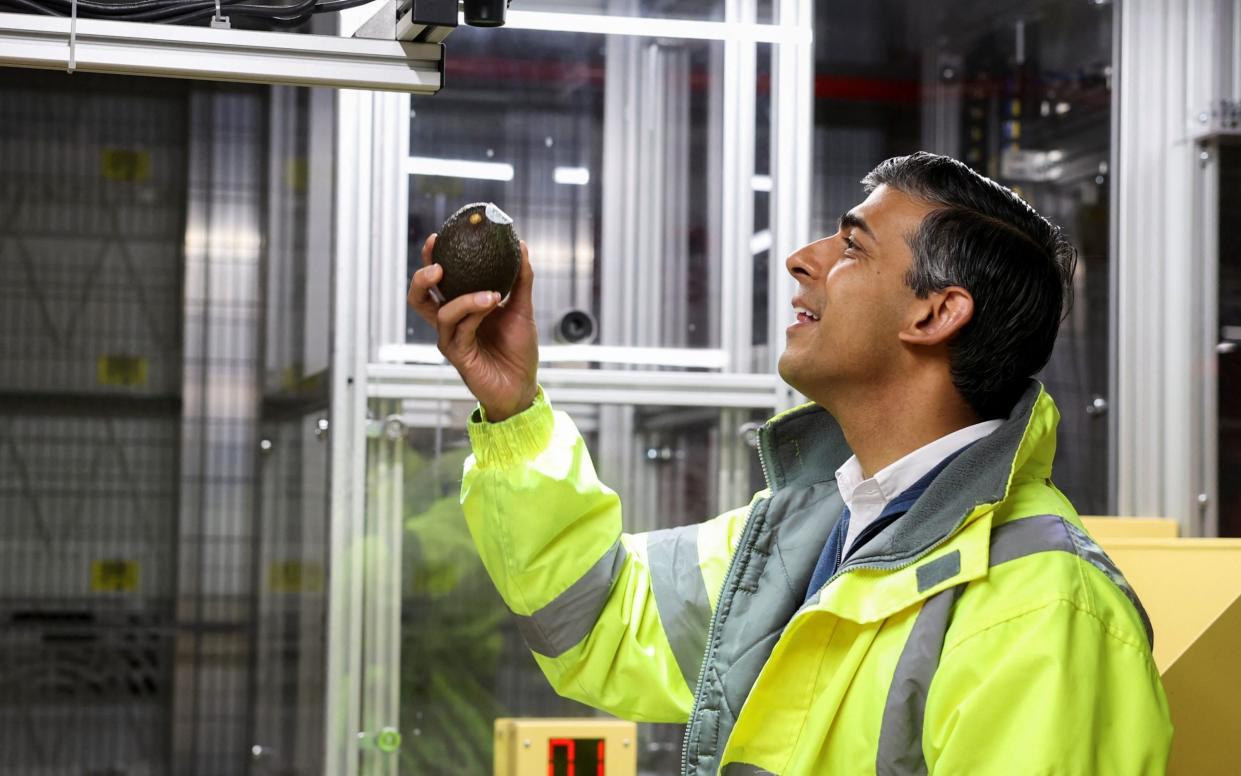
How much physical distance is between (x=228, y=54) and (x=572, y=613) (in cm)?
80

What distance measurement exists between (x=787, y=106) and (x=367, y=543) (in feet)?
4.25

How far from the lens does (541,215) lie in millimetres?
3277

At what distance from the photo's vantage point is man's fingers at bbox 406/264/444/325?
70.4 inches

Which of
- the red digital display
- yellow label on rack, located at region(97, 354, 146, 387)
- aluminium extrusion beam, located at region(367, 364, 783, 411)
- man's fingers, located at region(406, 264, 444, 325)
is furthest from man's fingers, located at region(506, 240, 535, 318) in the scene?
yellow label on rack, located at region(97, 354, 146, 387)

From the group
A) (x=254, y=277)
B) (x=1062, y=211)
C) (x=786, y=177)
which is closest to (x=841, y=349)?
(x=786, y=177)

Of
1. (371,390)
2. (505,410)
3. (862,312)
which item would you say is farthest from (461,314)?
(371,390)

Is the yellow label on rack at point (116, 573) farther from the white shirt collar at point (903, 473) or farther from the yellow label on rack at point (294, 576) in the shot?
the white shirt collar at point (903, 473)

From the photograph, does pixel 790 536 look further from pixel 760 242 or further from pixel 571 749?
pixel 760 242

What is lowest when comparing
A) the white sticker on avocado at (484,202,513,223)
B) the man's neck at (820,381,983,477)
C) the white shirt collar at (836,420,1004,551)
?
the white shirt collar at (836,420,1004,551)

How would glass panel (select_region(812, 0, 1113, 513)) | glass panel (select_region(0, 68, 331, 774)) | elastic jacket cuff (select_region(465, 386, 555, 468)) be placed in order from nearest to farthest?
elastic jacket cuff (select_region(465, 386, 555, 468)), glass panel (select_region(812, 0, 1113, 513)), glass panel (select_region(0, 68, 331, 774))

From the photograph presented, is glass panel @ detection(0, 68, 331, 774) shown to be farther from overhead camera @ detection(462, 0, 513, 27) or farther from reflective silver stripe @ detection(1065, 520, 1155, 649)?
reflective silver stripe @ detection(1065, 520, 1155, 649)

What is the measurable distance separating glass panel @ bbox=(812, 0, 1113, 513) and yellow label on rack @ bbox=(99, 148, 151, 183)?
5.55 feet

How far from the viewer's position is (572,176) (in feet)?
10.8

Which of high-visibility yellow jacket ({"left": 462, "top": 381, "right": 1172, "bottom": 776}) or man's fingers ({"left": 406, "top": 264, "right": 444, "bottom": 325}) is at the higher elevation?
man's fingers ({"left": 406, "top": 264, "right": 444, "bottom": 325})
